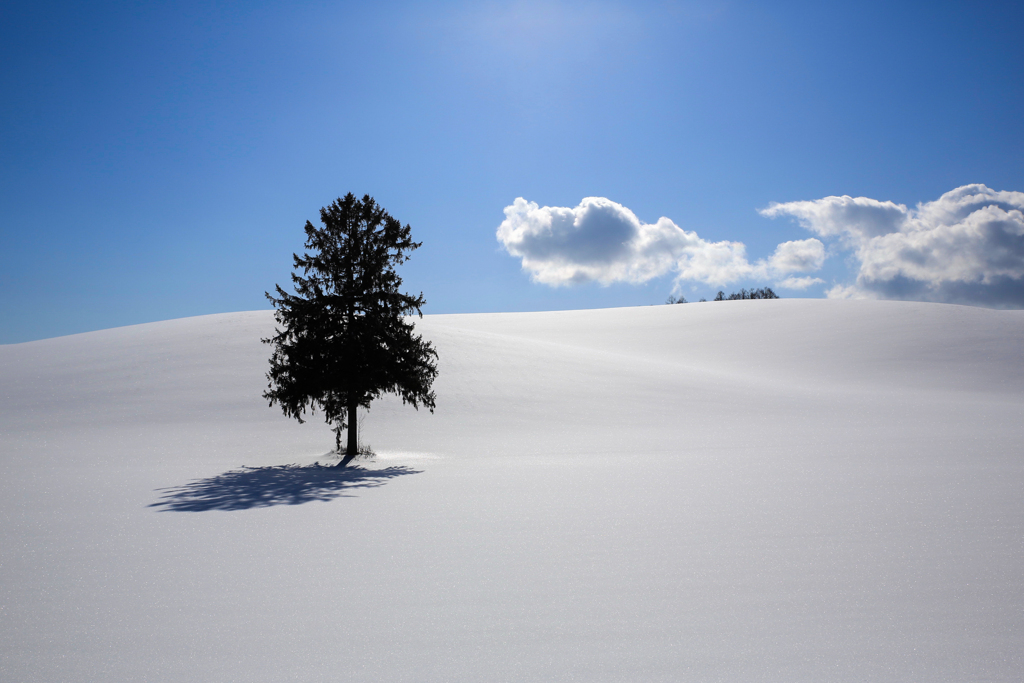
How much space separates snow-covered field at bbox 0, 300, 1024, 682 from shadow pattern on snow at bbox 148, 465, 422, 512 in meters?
0.11

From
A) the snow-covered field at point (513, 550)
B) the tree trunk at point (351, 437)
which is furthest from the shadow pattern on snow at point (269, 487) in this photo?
the tree trunk at point (351, 437)

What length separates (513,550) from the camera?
7.43 meters

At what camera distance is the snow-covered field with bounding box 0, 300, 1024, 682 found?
15.4 feet

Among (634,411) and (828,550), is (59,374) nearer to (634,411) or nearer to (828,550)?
(634,411)

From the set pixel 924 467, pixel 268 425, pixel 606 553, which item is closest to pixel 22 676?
pixel 606 553

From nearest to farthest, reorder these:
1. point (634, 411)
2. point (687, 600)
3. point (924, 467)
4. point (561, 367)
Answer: point (687, 600)
point (924, 467)
point (634, 411)
point (561, 367)

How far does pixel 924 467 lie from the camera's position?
44.4 ft

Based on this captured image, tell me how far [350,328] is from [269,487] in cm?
621

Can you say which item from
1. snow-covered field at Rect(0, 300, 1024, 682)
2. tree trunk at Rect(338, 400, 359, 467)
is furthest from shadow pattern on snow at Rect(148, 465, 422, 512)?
tree trunk at Rect(338, 400, 359, 467)

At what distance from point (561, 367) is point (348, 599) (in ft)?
100

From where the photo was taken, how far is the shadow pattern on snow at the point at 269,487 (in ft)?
36.0

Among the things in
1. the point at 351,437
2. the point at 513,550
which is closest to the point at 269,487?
the point at 351,437

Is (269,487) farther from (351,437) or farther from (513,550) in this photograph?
(513,550)

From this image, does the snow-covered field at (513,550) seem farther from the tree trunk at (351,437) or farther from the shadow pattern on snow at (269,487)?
the tree trunk at (351,437)
